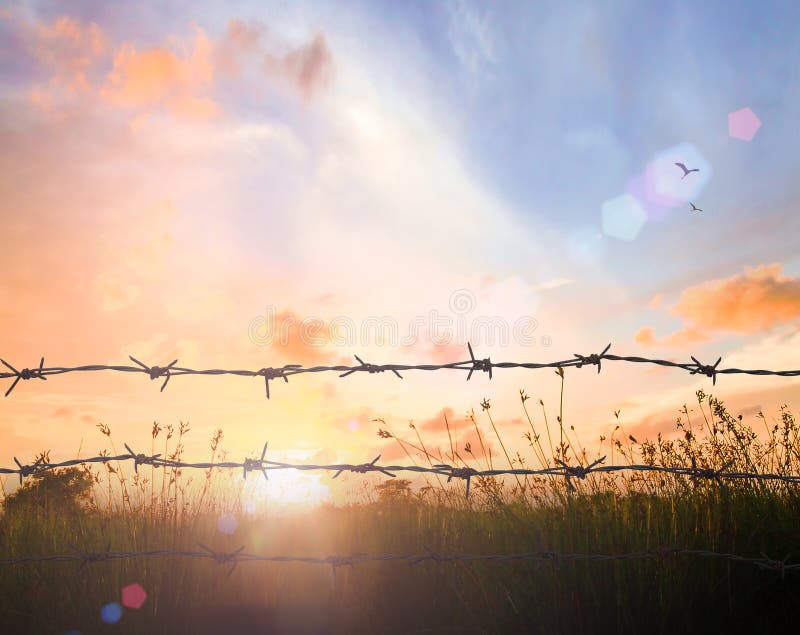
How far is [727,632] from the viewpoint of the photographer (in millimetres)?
3625

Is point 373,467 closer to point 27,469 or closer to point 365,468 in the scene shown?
point 365,468

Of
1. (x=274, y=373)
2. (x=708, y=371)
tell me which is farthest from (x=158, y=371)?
(x=708, y=371)

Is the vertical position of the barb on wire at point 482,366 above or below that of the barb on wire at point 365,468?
above

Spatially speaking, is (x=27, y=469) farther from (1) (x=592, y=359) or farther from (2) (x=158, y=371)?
(1) (x=592, y=359)

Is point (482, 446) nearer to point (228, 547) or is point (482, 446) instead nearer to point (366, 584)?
point (366, 584)

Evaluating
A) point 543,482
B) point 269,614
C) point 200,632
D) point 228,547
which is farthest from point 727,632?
point 228,547

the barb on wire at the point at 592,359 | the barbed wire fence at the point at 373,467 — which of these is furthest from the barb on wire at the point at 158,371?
the barb on wire at the point at 592,359

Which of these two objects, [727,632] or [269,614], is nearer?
[727,632]

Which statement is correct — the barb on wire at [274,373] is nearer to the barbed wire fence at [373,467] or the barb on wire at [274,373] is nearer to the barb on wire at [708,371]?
the barbed wire fence at [373,467]

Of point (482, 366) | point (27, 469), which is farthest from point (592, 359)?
point (27, 469)

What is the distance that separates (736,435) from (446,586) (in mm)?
3315

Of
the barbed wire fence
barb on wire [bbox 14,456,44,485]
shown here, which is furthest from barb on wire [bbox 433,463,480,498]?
barb on wire [bbox 14,456,44,485]

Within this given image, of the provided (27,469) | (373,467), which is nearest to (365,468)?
(373,467)

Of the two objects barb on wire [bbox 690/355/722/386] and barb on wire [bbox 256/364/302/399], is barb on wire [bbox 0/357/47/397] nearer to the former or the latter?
barb on wire [bbox 256/364/302/399]
